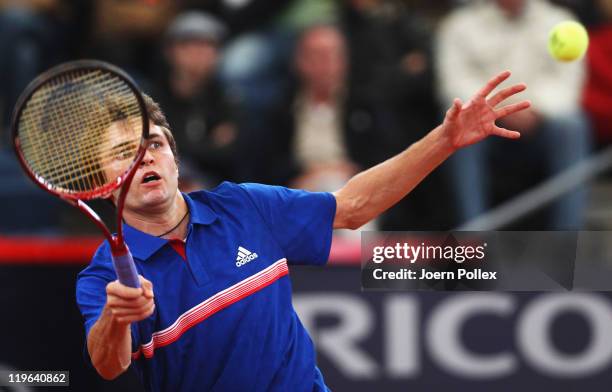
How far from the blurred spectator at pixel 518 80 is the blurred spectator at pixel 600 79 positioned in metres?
0.24

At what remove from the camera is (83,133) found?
149 inches

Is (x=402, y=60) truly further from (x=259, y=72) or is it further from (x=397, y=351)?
(x=397, y=351)

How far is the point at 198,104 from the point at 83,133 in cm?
311

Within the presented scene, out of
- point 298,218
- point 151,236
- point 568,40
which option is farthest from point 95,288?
point 568,40

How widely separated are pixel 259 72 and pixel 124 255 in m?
3.95

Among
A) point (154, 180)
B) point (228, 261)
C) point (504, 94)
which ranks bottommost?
point (228, 261)

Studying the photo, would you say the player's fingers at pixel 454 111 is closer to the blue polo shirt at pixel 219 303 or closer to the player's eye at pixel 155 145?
the blue polo shirt at pixel 219 303

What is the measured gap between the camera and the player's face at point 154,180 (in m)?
3.80

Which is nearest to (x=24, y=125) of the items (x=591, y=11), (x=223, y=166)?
(x=223, y=166)

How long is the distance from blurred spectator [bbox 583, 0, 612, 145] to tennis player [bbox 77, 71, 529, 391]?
11.1 ft

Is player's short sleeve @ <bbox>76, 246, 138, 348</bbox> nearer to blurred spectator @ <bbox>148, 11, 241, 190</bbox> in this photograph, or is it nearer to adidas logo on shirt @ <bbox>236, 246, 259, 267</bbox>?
adidas logo on shirt @ <bbox>236, 246, 259, 267</bbox>

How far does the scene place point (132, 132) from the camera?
3705 millimetres

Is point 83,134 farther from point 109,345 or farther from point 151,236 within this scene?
point 109,345

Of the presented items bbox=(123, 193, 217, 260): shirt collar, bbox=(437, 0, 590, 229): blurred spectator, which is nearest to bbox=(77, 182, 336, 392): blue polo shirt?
bbox=(123, 193, 217, 260): shirt collar
